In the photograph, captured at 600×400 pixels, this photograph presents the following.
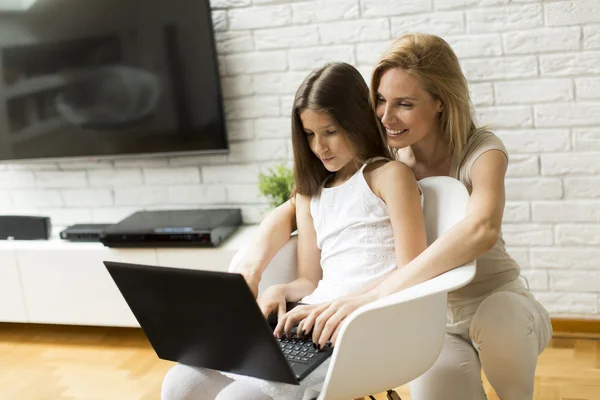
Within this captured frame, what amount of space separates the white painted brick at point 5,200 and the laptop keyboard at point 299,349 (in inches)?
86.6

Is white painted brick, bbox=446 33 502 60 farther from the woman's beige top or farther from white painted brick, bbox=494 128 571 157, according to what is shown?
the woman's beige top

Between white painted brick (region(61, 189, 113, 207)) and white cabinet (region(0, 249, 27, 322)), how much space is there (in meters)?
0.34

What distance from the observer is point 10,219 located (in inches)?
116

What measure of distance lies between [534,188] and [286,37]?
40.7 inches

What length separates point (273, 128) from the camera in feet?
8.89

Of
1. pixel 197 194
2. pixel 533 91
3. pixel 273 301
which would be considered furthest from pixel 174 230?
pixel 533 91

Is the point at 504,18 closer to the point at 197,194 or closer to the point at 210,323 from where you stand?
the point at 197,194

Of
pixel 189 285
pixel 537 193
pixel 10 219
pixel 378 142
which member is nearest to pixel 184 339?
pixel 189 285

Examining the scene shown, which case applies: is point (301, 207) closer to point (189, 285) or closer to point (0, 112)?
point (189, 285)

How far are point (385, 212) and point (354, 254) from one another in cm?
11

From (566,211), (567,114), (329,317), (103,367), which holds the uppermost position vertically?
(567,114)

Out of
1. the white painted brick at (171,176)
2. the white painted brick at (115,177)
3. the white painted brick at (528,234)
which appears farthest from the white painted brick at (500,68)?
the white painted brick at (115,177)

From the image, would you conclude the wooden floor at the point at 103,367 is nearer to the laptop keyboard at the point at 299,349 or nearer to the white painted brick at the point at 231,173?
the white painted brick at the point at 231,173

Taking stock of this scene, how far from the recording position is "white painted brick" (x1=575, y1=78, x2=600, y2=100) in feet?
7.68
